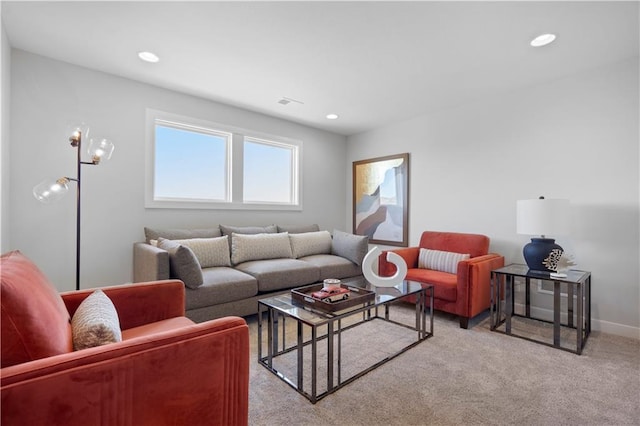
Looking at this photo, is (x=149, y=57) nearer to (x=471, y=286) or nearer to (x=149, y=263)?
(x=149, y=263)

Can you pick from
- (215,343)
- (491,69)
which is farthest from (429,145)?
(215,343)

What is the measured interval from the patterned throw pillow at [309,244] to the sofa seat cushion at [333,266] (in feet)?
0.23

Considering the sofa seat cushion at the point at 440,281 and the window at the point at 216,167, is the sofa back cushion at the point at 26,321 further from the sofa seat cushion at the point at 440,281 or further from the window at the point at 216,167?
the sofa seat cushion at the point at 440,281

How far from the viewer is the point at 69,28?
2.19 meters

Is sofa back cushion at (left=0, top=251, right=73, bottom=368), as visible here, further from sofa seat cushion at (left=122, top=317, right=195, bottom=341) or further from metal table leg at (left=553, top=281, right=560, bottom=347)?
metal table leg at (left=553, top=281, right=560, bottom=347)

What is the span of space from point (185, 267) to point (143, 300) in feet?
2.31

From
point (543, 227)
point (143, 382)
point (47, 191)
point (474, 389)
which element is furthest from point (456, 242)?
point (47, 191)

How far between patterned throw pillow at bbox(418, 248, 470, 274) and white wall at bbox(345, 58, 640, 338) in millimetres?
518

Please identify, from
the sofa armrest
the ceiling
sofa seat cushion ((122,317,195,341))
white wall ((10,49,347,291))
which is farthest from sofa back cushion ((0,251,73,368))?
white wall ((10,49,347,291))

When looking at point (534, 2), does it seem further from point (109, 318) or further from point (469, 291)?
point (109, 318)

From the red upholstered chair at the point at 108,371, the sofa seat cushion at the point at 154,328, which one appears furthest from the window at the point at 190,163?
the red upholstered chair at the point at 108,371

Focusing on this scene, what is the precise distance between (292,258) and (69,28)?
2791 mm

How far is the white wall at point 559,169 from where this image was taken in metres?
2.60

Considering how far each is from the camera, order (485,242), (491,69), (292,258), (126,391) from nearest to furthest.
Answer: (126,391)
(491,69)
(485,242)
(292,258)
